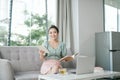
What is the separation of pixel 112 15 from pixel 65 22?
1442 mm

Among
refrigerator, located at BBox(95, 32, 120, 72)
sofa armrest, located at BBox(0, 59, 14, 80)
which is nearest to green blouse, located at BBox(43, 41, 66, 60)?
sofa armrest, located at BBox(0, 59, 14, 80)

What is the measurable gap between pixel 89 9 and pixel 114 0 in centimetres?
92

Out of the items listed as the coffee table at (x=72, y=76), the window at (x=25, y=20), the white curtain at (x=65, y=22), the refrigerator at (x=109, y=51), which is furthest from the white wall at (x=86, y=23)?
the coffee table at (x=72, y=76)

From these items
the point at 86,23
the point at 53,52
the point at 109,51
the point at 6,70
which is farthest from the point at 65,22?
the point at 6,70

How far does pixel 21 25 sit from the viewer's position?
13.9 ft

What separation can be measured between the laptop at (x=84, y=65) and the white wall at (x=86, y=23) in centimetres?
187

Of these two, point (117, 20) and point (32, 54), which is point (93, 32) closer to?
point (117, 20)

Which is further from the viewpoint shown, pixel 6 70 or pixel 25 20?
pixel 25 20

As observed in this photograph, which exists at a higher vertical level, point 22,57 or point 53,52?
point 53,52

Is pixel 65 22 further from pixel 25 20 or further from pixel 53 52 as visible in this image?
pixel 53 52

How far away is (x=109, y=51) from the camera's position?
4.34 metres

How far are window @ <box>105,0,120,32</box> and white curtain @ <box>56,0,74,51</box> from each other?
1.11 meters

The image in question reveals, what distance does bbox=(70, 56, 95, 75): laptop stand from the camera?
2.47 meters

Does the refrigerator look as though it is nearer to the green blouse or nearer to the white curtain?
the white curtain
